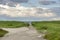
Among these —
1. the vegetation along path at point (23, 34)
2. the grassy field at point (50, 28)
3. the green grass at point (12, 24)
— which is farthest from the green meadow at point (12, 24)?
the grassy field at point (50, 28)

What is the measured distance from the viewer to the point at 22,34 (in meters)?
6.12

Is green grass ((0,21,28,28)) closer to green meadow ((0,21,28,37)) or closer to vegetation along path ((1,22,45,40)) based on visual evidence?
green meadow ((0,21,28,37))

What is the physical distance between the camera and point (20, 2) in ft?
23.7

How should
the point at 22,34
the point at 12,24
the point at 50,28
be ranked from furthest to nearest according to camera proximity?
the point at 12,24
the point at 50,28
the point at 22,34

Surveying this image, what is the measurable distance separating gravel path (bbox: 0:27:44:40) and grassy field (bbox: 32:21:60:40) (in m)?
0.32

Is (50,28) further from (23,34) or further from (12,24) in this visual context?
(12,24)

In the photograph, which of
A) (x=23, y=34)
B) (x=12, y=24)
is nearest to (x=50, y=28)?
(x=23, y=34)

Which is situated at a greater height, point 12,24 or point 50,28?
point 12,24

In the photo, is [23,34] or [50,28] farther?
[50,28]

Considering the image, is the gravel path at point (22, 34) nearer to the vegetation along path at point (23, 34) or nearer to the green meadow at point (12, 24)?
the vegetation along path at point (23, 34)

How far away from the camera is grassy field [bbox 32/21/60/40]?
5709 mm

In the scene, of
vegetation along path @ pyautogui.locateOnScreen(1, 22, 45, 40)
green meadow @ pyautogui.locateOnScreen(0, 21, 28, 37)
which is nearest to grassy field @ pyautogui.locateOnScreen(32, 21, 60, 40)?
vegetation along path @ pyautogui.locateOnScreen(1, 22, 45, 40)

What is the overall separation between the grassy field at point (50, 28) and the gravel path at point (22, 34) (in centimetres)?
32

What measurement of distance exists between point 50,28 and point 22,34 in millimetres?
1261
